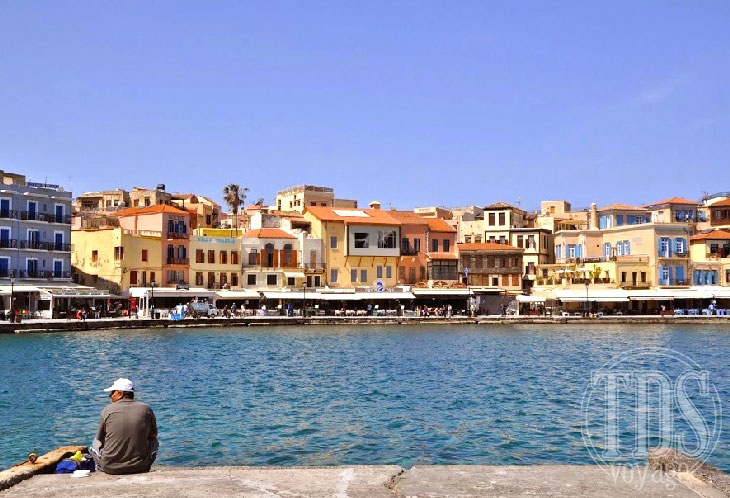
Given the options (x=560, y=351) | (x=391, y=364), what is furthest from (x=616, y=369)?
(x=391, y=364)

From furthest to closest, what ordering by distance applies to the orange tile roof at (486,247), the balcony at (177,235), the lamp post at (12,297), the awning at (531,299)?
1. the orange tile roof at (486,247)
2. the awning at (531,299)
3. the balcony at (177,235)
4. the lamp post at (12,297)

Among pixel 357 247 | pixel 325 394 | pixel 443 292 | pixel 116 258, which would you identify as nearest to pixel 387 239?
pixel 357 247

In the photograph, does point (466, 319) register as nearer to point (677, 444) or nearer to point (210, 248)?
point (210, 248)

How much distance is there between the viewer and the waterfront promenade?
159 feet

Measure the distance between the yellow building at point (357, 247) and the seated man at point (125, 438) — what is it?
2274 inches

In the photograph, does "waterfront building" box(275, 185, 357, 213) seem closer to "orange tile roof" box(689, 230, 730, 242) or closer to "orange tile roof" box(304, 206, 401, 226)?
"orange tile roof" box(304, 206, 401, 226)

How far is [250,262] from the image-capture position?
64312 millimetres

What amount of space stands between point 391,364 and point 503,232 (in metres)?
49.7

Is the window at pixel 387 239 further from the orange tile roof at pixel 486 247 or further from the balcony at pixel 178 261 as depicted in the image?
the balcony at pixel 178 261

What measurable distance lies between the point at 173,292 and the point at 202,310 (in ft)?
8.96

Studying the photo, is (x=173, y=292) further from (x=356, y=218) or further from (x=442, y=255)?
(x=442, y=255)

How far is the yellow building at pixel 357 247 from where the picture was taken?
66.8 meters

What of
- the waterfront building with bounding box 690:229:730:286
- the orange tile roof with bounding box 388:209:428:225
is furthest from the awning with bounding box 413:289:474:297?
the waterfront building with bounding box 690:229:730:286

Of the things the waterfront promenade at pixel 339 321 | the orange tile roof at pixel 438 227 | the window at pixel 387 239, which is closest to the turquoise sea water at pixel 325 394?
the waterfront promenade at pixel 339 321
